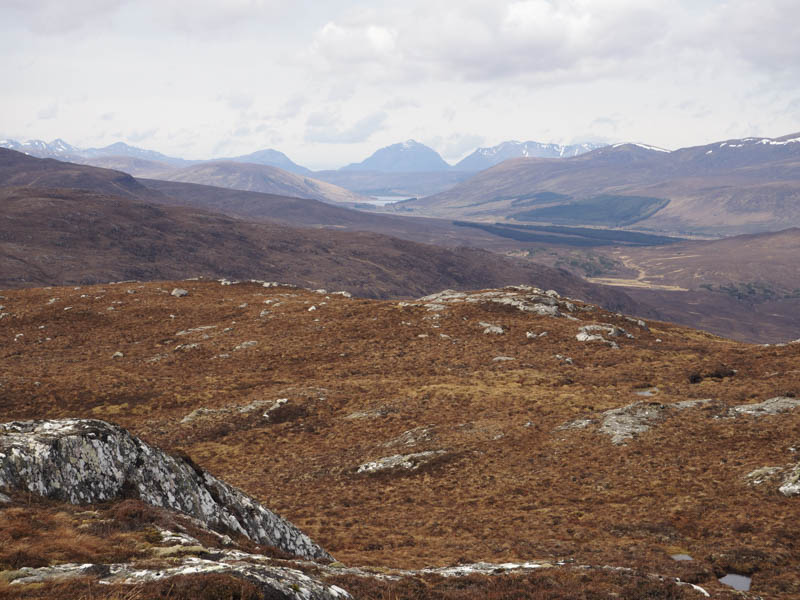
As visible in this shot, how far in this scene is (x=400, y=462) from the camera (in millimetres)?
33906

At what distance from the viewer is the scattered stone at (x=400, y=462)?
33469 millimetres

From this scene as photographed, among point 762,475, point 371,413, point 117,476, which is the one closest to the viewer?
point 117,476

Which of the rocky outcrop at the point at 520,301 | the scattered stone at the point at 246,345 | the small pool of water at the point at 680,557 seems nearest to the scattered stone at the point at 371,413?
the scattered stone at the point at 246,345

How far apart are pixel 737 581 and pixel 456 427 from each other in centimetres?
2026

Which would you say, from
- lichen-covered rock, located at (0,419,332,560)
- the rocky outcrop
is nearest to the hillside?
the rocky outcrop

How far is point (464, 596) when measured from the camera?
14.9 m

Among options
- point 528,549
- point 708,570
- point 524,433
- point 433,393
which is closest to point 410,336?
point 433,393

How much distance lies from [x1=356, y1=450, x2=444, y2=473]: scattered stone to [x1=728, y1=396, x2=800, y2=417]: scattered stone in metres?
19.8

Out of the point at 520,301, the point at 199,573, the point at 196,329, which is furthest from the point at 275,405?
the point at 520,301

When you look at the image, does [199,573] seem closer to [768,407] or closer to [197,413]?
[197,413]

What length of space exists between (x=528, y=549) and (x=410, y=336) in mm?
35254

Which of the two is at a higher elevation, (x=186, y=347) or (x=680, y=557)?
(x=186, y=347)

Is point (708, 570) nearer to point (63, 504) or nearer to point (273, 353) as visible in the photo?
point (63, 504)

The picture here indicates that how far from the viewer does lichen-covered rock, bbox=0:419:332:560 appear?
1722 cm
